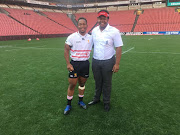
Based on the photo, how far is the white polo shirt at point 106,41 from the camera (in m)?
2.89

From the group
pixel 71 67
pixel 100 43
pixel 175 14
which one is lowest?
pixel 71 67

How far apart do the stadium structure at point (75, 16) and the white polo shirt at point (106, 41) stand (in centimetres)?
2199

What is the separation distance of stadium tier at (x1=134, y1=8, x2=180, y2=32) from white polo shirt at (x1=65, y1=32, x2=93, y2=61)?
107 feet

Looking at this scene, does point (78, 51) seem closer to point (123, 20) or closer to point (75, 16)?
point (123, 20)

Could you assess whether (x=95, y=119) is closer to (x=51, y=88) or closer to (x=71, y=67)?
(x=71, y=67)

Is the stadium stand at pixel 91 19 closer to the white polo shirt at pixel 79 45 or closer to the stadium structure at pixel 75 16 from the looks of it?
the stadium structure at pixel 75 16

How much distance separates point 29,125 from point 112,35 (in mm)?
2418

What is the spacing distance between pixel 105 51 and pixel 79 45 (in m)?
0.56

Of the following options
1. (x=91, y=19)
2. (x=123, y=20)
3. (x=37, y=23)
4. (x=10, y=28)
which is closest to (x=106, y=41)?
(x=10, y=28)

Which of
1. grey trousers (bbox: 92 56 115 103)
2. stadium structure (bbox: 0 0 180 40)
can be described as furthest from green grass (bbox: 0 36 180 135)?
stadium structure (bbox: 0 0 180 40)

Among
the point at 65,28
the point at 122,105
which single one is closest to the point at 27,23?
the point at 65,28

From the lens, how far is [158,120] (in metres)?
2.86

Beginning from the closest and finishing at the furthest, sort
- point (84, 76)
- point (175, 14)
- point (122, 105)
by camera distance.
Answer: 1. point (84, 76)
2. point (122, 105)
3. point (175, 14)

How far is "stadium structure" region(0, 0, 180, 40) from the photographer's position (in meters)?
26.4
